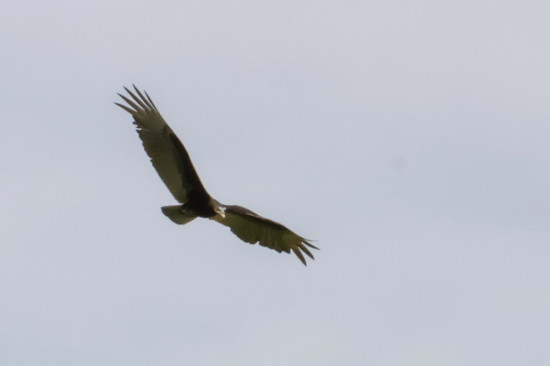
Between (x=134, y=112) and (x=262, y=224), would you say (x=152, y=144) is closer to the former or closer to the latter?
(x=134, y=112)

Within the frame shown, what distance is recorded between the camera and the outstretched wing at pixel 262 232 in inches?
1080

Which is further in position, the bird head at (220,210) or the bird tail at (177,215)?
the bird head at (220,210)

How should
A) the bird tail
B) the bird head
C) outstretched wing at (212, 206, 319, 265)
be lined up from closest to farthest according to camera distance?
1. the bird tail
2. the bird head
3. outstretched wing at (212, 206, 319, 265)

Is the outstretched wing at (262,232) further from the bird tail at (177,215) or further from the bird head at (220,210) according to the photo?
the bird tail at (177,215)

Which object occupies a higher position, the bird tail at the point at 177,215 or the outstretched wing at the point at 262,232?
the outstretched wing at the point at 262,232

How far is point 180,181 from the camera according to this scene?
1065 inches

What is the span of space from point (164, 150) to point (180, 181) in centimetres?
62

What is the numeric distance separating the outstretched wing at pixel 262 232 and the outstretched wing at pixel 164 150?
2.77 ft

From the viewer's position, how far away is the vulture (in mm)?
26812

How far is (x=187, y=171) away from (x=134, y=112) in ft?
4.83

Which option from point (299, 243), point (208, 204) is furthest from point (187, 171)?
point (299, 243)

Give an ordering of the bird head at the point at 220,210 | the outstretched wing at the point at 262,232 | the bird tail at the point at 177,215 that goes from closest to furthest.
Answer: the bird tail at the point at 177,215 < the bird head at the point at 220,210 < the outstretched wing at the point at 262,232

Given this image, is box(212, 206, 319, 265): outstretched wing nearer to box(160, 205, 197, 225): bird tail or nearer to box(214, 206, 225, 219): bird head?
box(214, 206, 225, 219): bird head

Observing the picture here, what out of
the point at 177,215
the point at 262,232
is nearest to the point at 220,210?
the point at 177,215
